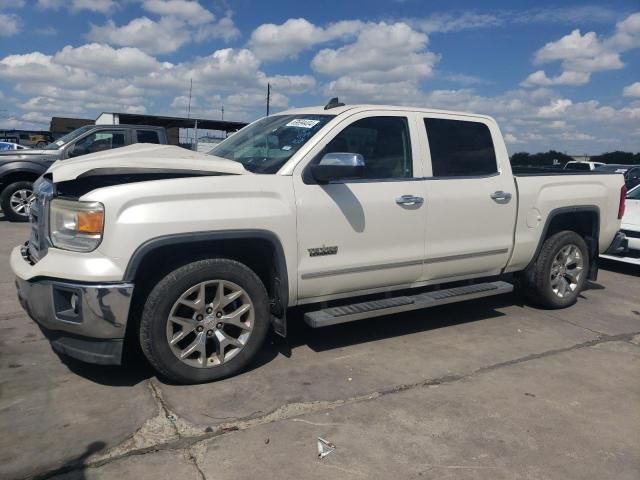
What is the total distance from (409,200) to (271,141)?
4.00 ft

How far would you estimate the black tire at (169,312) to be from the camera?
3.45m

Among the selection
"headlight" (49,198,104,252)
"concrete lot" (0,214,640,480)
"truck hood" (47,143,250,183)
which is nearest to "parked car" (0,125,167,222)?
"concrete lot" (0,214,640,480)

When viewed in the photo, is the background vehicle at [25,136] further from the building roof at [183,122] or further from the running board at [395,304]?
the running board at [395,304]

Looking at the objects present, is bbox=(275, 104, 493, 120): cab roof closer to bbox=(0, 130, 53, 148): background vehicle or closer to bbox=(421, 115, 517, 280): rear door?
bbox=(421, 115, 517, 280): rear door

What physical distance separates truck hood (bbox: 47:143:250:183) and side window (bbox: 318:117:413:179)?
925mm

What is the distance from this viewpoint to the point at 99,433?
121 inches

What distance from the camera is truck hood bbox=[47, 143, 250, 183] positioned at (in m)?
3.42

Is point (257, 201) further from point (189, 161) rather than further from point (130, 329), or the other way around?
point (130, 329)

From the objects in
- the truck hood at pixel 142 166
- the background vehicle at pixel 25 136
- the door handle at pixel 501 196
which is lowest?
the door handle at pixel 501 196

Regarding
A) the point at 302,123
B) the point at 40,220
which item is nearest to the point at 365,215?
the point at 302,123

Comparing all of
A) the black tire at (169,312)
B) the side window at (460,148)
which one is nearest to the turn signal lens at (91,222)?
the black tire at (169,312)

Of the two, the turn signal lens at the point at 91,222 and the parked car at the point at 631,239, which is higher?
the turn signal lens at the point at 91,222

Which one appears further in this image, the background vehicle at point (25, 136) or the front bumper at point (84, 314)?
the background vehicle at point (25, 136)

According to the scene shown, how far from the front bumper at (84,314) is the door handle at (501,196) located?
3.26 meters
